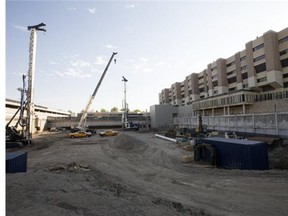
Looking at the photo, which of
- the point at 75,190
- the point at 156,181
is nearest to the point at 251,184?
the point at 156,181

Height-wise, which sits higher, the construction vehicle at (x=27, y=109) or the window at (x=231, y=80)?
the window at (x=231, y=80)

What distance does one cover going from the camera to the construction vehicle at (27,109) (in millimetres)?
32306

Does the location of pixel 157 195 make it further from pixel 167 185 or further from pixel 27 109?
pixel 27 109

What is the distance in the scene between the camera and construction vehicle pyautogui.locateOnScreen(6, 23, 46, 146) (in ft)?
106

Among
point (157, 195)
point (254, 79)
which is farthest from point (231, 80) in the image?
point (157, 195)

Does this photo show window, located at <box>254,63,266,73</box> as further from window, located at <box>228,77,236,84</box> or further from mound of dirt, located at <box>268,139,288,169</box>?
mound of dirt, located at <box>268,139,288,169</box>

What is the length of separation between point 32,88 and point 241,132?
1408 inches

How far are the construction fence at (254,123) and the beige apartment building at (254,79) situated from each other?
36.0 feet

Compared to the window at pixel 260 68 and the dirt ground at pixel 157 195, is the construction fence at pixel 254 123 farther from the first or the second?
the window at pixel 260 68

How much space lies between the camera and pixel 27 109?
34.0 m

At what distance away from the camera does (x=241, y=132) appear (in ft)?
105

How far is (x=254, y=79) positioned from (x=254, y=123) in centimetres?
3151

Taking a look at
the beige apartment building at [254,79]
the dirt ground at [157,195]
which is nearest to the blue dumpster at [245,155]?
the dirt ground at [157,195]

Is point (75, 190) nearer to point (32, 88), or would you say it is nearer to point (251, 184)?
point (251, 184)
